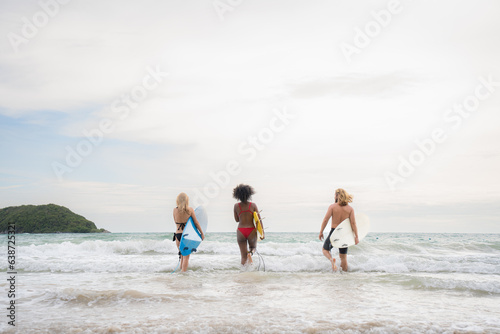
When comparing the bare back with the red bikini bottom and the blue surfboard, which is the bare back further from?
the blue surfboard

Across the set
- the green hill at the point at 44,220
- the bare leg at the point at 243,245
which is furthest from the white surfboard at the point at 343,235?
the green hill at the point at 44,220

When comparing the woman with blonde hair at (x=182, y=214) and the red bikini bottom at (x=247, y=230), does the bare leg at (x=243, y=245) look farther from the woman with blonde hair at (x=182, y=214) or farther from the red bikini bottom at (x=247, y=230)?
the woman with blonde hair at (x=182, y=214)

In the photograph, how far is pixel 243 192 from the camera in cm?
838

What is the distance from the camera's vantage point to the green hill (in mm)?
42875

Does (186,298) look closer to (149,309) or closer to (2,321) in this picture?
(149,309)

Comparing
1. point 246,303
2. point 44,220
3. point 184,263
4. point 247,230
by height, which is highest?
point 44,220

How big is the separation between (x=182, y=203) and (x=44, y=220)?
44.1 meters

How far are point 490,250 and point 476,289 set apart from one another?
13.1 m

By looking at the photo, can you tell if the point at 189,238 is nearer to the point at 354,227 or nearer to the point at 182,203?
the point at 182,203

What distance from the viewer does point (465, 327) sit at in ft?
13.5

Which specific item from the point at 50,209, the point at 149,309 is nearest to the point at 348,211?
the point at 149,309

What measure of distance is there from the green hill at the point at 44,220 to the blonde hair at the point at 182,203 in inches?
1627

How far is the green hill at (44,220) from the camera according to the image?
4288cm

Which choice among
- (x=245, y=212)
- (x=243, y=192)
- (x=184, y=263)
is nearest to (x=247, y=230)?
(x=245, y=212)
